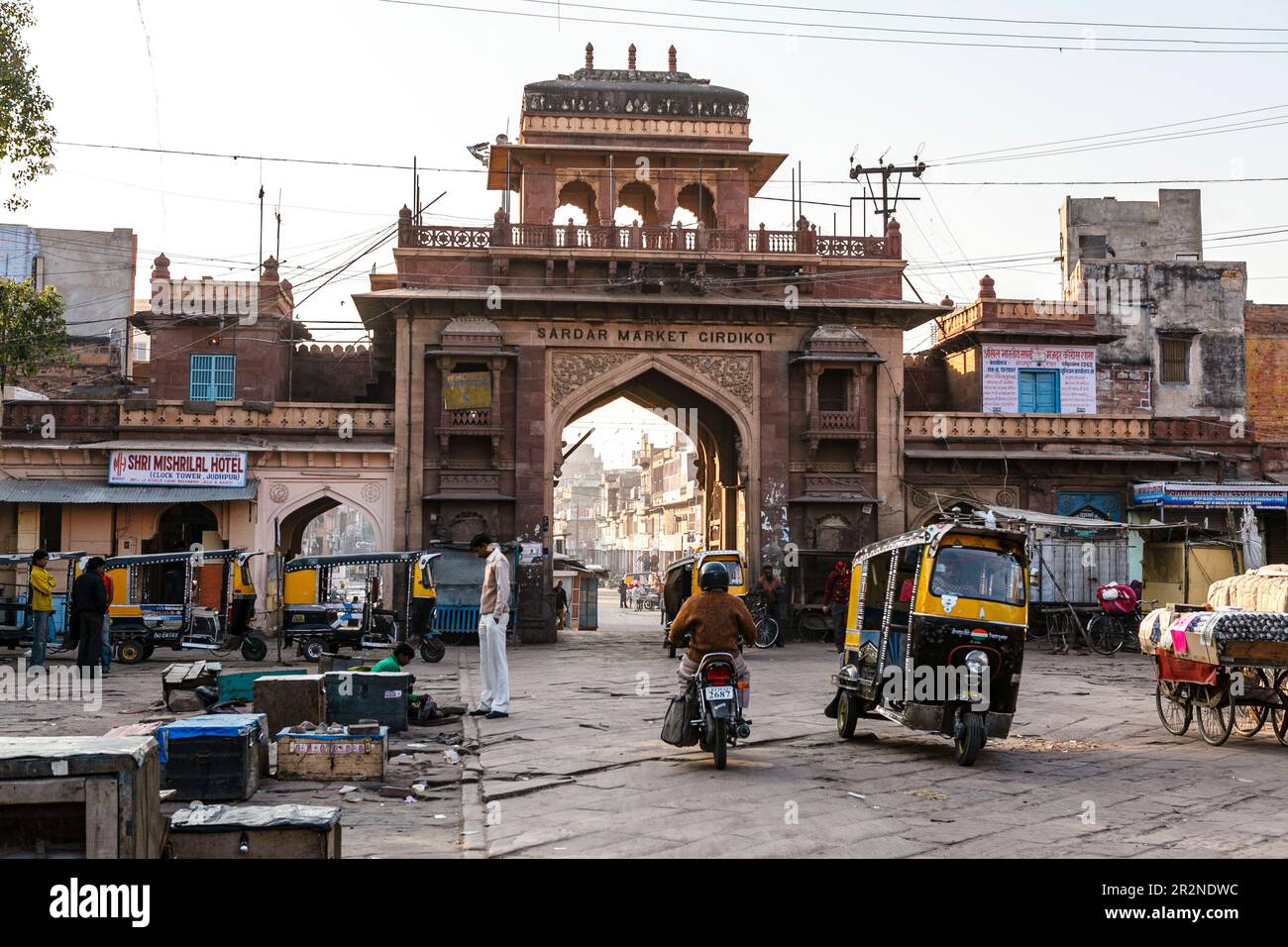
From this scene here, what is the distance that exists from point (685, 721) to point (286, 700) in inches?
115

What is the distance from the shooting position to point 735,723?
28.1 ft

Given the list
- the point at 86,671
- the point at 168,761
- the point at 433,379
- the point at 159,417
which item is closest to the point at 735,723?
→ the point at 168,761

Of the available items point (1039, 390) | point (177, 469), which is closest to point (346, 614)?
point (177, 469)

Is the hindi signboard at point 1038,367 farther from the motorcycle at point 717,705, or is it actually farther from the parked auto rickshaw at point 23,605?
the motorcycle at point 717,705

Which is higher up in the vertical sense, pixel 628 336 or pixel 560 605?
pixel 628 336

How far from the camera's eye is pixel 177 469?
945 inches

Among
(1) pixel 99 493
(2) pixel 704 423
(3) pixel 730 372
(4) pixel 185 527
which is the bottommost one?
(4) pixel 185 527

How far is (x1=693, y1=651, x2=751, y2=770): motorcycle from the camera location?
27.2ft

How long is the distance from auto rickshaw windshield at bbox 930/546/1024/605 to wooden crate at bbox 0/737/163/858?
6.26 metres

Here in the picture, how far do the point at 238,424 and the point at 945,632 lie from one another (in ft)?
61.3

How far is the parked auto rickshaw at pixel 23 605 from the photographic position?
697 inches

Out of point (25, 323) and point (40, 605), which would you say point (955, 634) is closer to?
point (40, 605)

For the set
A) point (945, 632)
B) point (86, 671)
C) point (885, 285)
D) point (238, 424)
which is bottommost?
point (86, 671)
